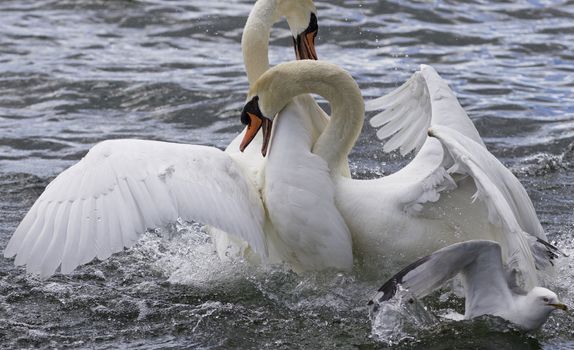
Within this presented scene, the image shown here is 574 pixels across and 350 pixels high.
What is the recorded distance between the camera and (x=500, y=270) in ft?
19.3

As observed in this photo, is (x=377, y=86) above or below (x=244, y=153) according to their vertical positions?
below

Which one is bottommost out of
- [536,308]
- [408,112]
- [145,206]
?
[536,308]

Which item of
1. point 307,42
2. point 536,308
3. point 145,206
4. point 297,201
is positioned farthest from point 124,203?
point 307,42

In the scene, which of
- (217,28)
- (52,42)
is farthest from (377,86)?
(52,42)

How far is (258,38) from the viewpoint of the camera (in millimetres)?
7406

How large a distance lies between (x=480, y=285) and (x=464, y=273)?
0.10 meters

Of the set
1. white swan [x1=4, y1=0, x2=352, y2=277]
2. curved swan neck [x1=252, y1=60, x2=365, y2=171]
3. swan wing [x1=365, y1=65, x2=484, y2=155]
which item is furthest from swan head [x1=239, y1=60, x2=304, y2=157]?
swan wing [x1=365, y1=65, x2=484, y2=155]

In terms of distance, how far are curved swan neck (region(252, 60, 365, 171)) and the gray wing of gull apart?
940mm

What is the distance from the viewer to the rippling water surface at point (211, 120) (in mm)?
6121

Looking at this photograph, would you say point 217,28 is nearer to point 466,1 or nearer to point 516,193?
point 466,1

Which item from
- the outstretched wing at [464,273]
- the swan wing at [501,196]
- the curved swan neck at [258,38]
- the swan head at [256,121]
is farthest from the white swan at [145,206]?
the curved swan neck at [258,38]

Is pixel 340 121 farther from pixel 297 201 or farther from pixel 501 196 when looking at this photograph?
pixel 501 196

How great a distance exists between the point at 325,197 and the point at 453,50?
656cm

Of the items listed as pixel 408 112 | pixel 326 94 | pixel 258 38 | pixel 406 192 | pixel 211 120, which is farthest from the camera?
pixel 211 120
